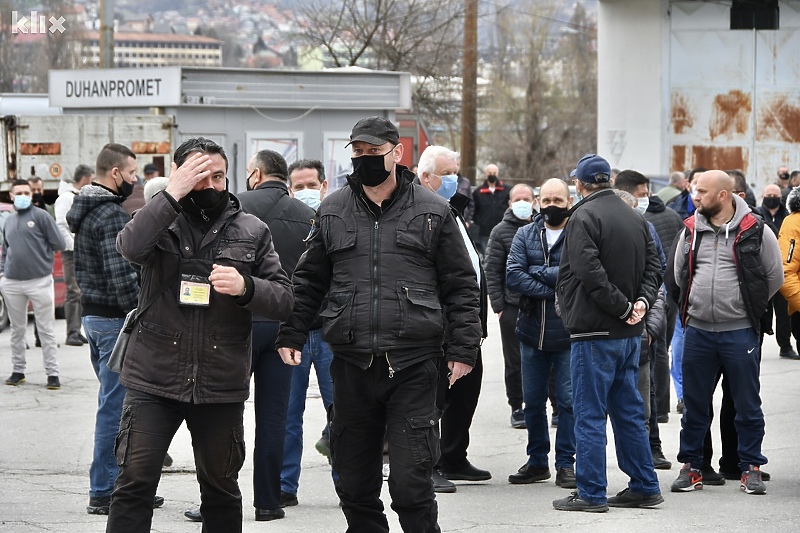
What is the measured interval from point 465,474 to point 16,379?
19.6ft

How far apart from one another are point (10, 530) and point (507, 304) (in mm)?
4547

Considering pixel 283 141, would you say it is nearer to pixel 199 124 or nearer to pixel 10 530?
pixel 199 124

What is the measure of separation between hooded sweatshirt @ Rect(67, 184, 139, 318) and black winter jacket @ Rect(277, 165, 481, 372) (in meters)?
1.70

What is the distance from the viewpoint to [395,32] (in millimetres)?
33375

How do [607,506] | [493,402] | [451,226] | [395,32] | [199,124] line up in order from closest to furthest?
[451,226], [607,506], [493,402], [199,124], [395,32]

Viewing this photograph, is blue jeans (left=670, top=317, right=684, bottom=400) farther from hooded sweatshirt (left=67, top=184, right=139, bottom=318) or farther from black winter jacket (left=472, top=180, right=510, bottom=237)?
black winter jacket (left=472, top=180, right=510, bottom=237)

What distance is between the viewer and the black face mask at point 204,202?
576 centimetres

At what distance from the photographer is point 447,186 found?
8.02 metres

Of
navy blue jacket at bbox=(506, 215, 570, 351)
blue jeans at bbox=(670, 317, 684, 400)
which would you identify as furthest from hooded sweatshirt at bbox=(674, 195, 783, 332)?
blue jeans at bbox=(670, 317, 684, 400)

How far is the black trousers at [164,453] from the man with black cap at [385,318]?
0.52 meters

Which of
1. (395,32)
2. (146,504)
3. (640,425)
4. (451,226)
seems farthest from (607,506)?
(395,32)

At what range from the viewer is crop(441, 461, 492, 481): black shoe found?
27.8 ft

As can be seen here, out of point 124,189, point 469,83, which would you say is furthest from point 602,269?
point 469,83

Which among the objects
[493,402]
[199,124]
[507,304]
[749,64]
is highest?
[749,64]
